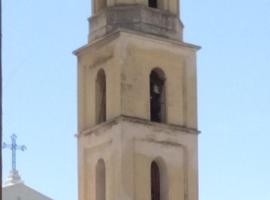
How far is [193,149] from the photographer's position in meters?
29.6

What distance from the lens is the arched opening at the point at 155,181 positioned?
95.4ft

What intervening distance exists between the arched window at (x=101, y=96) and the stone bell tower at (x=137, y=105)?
0.08 ft

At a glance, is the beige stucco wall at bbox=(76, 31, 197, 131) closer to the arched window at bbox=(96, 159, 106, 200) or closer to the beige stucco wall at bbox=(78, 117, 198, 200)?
the beige stucco wall at bbox=(78, 117, 198, 200)

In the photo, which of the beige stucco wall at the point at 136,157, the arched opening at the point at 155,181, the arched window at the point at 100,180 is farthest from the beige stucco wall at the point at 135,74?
the arched opening at the point at 155,181

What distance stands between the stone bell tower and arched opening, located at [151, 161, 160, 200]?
2 cm

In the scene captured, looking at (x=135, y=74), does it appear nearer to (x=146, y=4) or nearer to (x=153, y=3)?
(x=146, y=4)

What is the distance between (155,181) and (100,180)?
1.38 metres

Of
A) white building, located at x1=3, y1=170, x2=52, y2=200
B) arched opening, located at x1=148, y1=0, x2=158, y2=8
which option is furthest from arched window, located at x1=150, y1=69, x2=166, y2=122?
white building, located at x1=3, y1=170, x2=52, y2=200

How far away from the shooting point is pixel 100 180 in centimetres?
2931

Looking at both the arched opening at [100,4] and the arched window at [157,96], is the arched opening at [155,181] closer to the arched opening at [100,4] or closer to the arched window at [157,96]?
the arched window at [157,96]

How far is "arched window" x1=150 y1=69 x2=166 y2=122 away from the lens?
96.5ft

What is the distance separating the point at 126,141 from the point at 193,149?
2.22 m

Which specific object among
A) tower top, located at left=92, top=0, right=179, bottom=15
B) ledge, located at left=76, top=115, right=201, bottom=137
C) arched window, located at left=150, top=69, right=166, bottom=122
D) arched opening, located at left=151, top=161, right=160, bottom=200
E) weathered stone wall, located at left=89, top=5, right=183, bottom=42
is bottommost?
arched opening, located at left=151, top=161, right=160, bottom=200

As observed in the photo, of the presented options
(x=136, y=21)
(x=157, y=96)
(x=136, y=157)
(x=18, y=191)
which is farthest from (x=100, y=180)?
(x=18, y=191)
